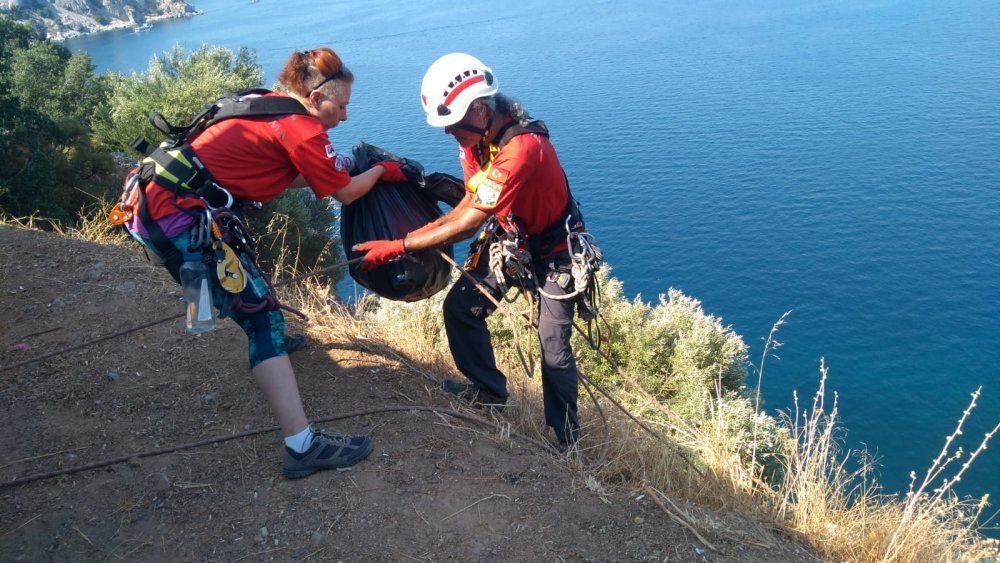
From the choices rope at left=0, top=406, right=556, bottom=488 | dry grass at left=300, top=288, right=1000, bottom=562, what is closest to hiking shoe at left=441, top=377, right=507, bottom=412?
dry grass at left=300, top=288, right=1000, bottom=562

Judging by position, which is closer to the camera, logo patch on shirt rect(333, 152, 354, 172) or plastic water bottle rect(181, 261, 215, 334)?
plastic water bottle rect(181, 261, 215, 334)

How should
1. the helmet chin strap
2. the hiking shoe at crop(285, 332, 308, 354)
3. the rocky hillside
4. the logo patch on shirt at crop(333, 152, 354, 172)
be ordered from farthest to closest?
the rocky hillside → the hiking shoe at crop(285, 332, 308, 354) → the logo patch on shirt at crop(333, 152, 354, 172) → the helmet chin strap

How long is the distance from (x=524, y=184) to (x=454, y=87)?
0.68m

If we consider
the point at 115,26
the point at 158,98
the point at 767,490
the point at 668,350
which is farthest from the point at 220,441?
the point at 115,26

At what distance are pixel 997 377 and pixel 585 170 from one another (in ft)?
68.7

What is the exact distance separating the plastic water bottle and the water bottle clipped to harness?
2 cm

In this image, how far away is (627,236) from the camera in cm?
3503

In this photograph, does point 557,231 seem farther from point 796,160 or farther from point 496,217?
point 796,160

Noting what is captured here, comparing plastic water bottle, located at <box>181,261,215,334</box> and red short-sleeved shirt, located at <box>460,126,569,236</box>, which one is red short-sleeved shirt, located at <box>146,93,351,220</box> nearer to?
plastic water bottle, located at <box>181,261,215,334</box>

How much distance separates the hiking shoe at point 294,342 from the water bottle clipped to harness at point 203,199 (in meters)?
1.49

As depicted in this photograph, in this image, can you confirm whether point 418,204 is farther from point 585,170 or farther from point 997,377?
point 585,170

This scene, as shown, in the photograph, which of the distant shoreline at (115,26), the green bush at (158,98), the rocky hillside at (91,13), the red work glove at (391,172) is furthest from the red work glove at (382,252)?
the rocky hillside at (91,13)

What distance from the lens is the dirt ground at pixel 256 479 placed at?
3.69 m

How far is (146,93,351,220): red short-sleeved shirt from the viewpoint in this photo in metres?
3.67
